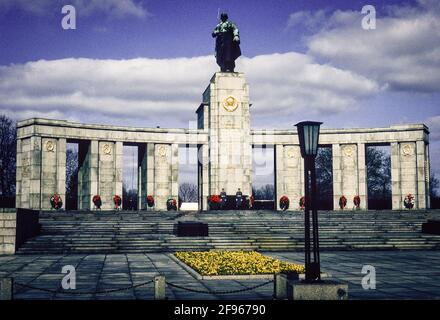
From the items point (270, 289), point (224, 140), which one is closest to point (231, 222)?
point (224, 140)

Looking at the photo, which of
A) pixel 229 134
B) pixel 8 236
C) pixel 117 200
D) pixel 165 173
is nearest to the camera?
pixel 8 236

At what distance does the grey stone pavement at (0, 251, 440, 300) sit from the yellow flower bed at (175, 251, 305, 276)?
61 cm

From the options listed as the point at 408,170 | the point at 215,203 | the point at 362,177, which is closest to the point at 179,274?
the point at 215,203

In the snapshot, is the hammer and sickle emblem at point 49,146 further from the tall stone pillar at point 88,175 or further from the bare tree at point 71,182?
the bare tree at point 71,182

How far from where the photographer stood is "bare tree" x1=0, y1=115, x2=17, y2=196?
58.0 meters

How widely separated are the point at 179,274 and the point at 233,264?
7.35ft

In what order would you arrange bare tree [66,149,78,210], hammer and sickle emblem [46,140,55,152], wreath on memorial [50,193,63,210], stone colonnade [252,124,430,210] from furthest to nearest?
bare tree [66,149,78,210] < stone colonnade [252,124,430,210] < hammer and sickle emblem [46,140,55,152] < wreath on memorial [50,193,63,210]

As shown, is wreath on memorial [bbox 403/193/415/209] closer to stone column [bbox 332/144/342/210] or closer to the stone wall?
stone column [bbox 332/144/342/210]

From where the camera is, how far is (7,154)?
58062 mm

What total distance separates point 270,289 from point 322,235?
14.4 m

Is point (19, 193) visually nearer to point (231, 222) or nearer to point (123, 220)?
point (123, 220)

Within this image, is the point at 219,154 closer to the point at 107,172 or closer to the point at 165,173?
the point at 165,173

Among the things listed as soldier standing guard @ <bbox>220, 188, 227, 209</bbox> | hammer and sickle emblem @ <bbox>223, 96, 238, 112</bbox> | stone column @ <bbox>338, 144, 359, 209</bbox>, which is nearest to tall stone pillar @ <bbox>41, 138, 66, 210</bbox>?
soldier standing guard @ <bbox>220, 188, 227, 209</bbox>

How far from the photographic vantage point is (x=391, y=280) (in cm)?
1473
